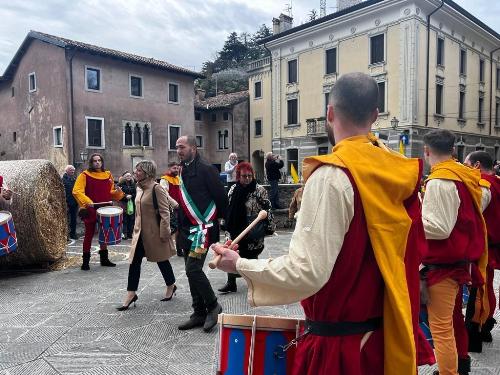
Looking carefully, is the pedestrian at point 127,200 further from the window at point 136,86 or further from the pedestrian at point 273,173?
the window at point 136,86

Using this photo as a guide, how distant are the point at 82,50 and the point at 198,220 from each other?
81.9ft

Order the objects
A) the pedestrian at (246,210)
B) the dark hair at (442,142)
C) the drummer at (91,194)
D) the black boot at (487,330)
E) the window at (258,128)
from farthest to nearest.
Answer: the window at (258,128) < the drummer at (91,194) < the pedestrian at (246,210) < the black boot at (487,330) < the dark hair at (442,142)

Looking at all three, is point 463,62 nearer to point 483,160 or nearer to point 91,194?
point 91,194

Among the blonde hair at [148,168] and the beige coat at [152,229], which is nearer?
the beige coat at [152,229]

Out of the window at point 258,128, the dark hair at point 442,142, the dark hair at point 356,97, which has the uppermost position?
the window at point 258,128

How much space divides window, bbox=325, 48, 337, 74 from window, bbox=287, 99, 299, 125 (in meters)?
3.54

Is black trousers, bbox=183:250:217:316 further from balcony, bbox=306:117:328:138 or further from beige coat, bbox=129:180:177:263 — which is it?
balcony, bbox=306:117:328:138

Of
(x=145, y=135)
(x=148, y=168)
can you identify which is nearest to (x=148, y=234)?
(x=148, y=168)

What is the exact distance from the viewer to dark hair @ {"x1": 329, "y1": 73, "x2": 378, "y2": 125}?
1662mm

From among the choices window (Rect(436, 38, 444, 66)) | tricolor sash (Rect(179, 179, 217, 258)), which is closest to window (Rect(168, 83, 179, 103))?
window (Rect(436, 38, 444, 66))

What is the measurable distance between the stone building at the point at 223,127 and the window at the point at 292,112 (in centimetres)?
694

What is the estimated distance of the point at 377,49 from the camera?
26.6m

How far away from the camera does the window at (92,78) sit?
27.0m

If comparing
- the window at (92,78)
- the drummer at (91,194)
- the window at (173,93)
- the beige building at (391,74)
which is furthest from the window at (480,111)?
the drummer at (91,194)
